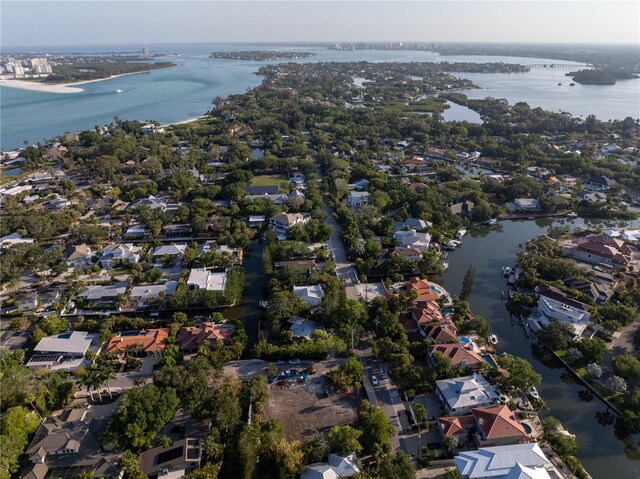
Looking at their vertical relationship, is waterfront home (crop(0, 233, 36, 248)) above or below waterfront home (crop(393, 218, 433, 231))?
below

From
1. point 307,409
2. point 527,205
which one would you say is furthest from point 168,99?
point 307,409

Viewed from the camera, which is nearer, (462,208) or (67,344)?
(67,344)

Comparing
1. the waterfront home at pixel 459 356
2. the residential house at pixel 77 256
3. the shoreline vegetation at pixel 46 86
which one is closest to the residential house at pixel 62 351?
the residential house at pixel 77 256

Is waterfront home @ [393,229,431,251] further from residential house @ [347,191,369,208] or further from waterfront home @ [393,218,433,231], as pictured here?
residential house @ [347,191,369,208]

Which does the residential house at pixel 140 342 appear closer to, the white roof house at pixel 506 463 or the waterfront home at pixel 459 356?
the waterfront home at pixel 459 356

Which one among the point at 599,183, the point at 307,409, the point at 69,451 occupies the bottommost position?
the point at 307,409

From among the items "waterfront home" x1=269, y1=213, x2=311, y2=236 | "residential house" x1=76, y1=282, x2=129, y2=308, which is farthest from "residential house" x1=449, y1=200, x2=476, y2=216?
"residential house" x1=76, y1=282, x2=129, y2=308

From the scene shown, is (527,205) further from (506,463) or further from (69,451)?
(69,451)
